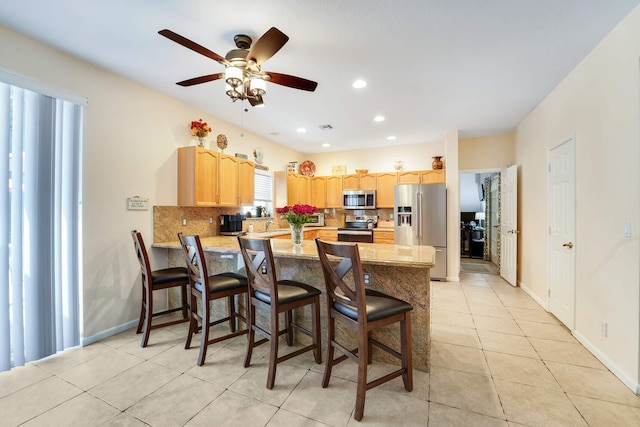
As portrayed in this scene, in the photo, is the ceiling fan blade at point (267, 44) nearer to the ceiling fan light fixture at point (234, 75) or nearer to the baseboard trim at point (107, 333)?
the ceiling fan light fixture at point (234, 75)

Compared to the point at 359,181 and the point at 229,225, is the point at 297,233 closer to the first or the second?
the point at 229,225

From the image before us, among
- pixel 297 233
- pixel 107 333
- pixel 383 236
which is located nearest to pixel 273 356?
pixel 297 233

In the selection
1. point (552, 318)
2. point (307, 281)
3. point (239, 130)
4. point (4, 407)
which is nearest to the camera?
point (4, 407)

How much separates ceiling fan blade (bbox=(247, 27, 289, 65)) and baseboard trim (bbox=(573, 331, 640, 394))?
11.2 ft

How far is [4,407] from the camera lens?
5.92 ft

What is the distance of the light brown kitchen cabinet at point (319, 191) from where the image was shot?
6352 millimetres

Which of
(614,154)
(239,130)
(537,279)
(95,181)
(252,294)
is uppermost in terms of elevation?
(239,130)

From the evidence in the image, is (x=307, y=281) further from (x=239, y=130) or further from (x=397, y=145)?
(x=397, y=145)

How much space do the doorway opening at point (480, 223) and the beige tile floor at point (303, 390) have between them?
3848mm

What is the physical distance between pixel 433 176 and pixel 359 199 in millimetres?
1552

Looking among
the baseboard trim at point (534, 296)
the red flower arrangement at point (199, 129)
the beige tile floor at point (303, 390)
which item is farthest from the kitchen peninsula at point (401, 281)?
the baseboard trim at point (534, 296)

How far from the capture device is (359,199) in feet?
19.6

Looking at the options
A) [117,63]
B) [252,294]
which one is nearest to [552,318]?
[252,294]

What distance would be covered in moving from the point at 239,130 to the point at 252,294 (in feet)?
10.9
